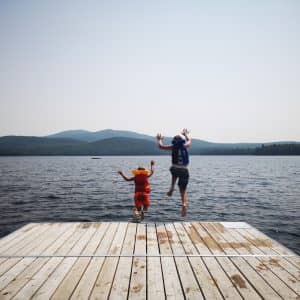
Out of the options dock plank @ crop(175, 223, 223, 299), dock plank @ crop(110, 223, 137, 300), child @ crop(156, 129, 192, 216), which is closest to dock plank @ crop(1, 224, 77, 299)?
dock plank @ crop(110, 223, 137, 300)

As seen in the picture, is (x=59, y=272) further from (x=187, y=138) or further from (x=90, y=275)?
(x=187, y=138)

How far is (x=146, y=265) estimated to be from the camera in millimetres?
6988

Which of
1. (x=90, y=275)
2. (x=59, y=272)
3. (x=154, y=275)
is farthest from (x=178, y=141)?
(x=59, y=272)

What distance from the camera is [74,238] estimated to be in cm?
933

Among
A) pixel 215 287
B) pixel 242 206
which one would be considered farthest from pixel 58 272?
pixel 242 206

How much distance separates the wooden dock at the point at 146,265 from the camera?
5742mm

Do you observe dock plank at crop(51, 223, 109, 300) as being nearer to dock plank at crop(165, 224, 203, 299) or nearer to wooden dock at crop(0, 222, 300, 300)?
wooden dock at crop(0, 222, 300, 300)

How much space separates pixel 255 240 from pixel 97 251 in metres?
5.18

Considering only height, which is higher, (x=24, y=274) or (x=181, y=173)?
(x=181, y=173)

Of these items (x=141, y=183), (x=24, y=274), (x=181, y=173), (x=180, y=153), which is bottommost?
(x=24, y=274)

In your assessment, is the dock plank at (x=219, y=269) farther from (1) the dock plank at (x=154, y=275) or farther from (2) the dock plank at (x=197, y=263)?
(1) the dock plank at (x=154, y=275)

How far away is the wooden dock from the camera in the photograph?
574cm

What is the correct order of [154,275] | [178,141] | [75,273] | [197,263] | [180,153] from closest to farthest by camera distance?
1. [154,275]
2. [75,273]
3. [197,263]
4. [178,141]
5. [180,153]

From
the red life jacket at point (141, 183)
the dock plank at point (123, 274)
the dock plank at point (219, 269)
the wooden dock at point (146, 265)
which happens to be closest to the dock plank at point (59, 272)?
the wooden dock at point (146, 265)
